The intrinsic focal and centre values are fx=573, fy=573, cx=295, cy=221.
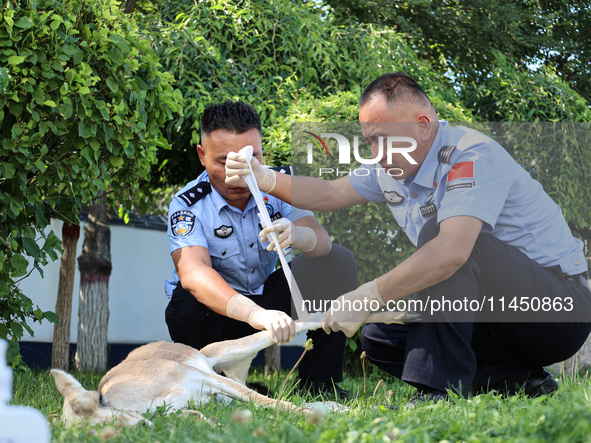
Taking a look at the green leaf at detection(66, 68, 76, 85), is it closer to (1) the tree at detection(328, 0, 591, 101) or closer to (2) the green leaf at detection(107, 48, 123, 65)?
(2) the green leaf at detection(107, 48, 123, 65)

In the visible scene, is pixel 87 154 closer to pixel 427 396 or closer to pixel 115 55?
pixel 115 55

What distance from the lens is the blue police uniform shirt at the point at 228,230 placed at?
3682 mm

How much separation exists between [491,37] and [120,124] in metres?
7.22

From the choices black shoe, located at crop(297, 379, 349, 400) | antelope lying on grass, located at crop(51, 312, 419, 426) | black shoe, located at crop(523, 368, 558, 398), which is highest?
antelope lying on grass, located at crop(51, 312, 419, 426)

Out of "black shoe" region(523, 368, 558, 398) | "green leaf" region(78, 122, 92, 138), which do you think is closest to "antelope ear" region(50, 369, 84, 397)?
"green leaf" region(78, 122, 92, 138)

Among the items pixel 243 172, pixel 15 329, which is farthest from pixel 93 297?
pixel 243 172

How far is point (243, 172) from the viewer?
320cm

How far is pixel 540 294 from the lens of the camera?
2807 millimetres

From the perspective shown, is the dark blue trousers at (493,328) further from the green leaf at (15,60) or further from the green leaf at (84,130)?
the green leaf at (15,60)

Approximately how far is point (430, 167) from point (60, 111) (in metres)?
2.09

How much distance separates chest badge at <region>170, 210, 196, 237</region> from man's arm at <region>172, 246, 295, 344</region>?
0.12m

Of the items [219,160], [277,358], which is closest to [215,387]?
[219,160]

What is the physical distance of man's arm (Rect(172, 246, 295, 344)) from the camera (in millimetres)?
2770

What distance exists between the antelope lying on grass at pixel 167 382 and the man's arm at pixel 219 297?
Result: 0.40 feet
